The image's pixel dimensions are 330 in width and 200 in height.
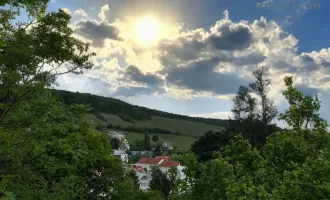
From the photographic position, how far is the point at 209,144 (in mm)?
46000

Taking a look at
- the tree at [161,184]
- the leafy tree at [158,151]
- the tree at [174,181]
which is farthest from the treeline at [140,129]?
the tree at [174,181]

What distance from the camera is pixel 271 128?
1806 inches

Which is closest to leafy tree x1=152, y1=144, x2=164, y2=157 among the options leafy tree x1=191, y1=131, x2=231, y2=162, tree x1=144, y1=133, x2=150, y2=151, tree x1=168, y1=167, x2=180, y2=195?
tree x1=144, y1=133, x2=150, y2=151

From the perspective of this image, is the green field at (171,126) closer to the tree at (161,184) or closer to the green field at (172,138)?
the green field at (172,138)

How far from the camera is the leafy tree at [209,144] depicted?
146ft

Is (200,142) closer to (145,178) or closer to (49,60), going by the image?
(49,60)

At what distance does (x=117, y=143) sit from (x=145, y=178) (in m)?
41.3

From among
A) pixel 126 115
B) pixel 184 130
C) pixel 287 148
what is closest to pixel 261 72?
pixel 287 148

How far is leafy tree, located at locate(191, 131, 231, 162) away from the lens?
44562mm

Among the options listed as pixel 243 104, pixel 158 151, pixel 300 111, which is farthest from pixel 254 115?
pixel 158 151

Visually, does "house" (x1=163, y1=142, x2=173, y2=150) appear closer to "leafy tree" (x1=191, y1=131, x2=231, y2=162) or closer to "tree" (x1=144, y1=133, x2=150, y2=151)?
"tree" (x1=144, y1=133, x2=150, y2=151)

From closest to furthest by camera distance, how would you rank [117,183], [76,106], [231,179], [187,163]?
[231,179] → [187,163] → [76,106] → [117,183]

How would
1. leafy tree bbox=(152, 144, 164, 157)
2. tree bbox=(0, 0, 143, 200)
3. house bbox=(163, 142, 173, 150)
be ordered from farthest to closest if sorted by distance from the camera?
house bbox=(163, 142, 173, 150) → leafy tree bbox=(152, 144, 164, 157) → tree bbox=(0, 0, 143, 200)

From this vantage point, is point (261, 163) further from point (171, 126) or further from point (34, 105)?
point (171, 126)
